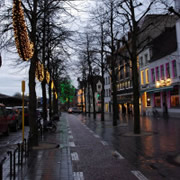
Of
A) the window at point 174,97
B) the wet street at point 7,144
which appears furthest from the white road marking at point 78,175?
the window at point 174,97

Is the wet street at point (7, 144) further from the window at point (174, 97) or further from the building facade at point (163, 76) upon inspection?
the window at point (174, 97)

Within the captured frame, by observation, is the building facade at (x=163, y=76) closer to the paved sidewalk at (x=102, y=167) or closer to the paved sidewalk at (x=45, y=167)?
the paved sidewalk at (x=102, y=167)

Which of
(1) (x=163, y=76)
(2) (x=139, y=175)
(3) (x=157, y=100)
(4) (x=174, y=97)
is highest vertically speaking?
(1) (x=163, y=76)

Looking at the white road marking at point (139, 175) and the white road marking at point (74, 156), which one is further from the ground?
the white road marking at point (74, 156)

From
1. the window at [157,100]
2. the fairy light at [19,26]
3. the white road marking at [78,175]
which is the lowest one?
the white road marking at [78,175]

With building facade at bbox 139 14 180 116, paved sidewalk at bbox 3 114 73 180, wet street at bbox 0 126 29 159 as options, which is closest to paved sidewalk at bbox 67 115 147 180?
paved sidewalk at bbox 3 114 73 180

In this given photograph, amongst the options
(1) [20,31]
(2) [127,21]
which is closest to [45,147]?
Result: (1) [20,31]

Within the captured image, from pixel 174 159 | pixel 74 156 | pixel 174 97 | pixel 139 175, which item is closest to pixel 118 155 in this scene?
pixel 74 156

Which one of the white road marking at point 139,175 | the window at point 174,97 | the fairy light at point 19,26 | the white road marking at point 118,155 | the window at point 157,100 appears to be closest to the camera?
the white road marking at point 139,175

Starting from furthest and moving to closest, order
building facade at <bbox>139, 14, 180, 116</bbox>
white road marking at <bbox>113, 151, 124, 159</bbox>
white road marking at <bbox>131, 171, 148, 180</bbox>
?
building facade at <bbox>139, 14, 180, 116</bbox>, white road marking at <bbox>113, 151, 124, 159</bbox>, white road marking at <bbox>131, 171, 148, 180</bbox>

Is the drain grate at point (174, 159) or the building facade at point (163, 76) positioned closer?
the drain grate at point (174, 159)

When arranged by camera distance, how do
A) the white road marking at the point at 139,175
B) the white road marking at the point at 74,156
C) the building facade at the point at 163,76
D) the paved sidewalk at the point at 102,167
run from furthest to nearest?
the building facade at the point at 163,76, the white road marking at the point at 74,156, the paved sidewalk at the point at 102,167, the white road marking at the point at 139,175

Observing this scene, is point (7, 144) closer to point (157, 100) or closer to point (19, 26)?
point (19, 26)

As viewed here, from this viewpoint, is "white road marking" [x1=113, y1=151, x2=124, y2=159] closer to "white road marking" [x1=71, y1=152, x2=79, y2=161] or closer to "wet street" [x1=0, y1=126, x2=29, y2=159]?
"white road marking" [x1=71, y1=152, x2=79, y2=161]
